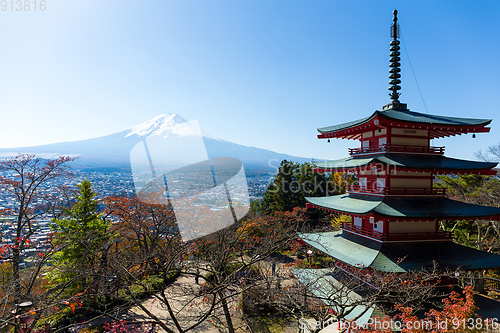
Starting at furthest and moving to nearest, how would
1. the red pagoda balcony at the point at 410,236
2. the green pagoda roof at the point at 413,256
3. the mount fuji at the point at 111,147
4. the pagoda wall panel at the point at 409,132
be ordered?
the mount fuji at the point at 111,147 < the pagoda wall panel at the point at 409,132 < the red pagoda balcony at the point at 410,236 < the green pagoda roof at the point at 413,256

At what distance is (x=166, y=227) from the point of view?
14.9 meters

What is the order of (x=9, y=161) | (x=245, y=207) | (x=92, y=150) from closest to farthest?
(x=9, y=161), (x=245, y=207), (x=92, y=150)

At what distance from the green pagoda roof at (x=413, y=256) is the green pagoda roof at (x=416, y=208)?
1244 millimetres

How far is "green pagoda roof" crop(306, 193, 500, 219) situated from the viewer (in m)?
7.59

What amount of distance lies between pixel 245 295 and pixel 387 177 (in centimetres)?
830

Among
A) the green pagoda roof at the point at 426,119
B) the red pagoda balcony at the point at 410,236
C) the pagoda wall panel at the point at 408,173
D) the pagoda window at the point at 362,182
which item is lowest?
the red pagoda balcony at the point at 410,236

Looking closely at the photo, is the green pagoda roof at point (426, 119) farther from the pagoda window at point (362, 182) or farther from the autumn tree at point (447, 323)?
the autumn tree at point (447, 323)

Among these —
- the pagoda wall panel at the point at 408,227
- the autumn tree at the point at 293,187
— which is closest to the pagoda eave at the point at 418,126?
the pagoda wall panel at the point at 408,227

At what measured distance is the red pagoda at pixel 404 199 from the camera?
24.8ft

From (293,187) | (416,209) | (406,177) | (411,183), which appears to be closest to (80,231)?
(416,209)

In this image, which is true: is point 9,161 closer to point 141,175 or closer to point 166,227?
point 141,175

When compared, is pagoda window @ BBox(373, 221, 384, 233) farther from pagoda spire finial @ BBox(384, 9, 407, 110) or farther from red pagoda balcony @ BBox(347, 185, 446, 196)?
pagoda spire finial @ BBox(384, 9, 407, 110)

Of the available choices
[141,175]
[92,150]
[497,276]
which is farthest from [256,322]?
[92,150]

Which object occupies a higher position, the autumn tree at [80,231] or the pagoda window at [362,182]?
the pagoda window at [362,182]
